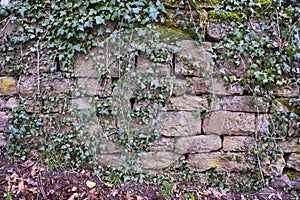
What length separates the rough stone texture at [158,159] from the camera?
2.72 m

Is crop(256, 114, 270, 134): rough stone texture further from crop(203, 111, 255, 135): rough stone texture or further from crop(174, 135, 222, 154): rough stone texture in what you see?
crop(174, 135, 222, 154): rough stone texture

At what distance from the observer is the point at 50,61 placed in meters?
2.62

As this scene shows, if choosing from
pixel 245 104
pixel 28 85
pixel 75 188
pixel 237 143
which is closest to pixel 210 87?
pixel 245 104

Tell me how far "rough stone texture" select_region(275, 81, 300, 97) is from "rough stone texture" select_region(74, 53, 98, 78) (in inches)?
68.9

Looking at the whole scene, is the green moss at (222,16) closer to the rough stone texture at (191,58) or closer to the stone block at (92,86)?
the rough stone texture at (191,58)

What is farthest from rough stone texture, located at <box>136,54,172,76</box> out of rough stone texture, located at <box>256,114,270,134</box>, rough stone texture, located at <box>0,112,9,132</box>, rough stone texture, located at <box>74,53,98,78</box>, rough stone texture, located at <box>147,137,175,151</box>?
rough stone texture, located at <box>0,112,9,132</box>

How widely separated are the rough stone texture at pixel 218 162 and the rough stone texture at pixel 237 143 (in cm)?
7

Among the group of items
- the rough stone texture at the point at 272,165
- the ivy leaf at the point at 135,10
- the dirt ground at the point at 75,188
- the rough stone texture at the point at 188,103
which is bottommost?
the dirt ground at the point at 75,188

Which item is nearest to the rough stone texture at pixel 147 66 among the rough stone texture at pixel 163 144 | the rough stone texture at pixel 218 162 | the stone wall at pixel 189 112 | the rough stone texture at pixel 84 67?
the stone wall at pixel 189 112

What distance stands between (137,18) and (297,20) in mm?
1516

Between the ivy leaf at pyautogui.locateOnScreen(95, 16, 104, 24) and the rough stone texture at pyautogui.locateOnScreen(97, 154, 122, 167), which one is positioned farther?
the rough stone texture at pyautogui.locateOnScreen(97, 154, 122, 167)

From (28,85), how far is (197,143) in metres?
1.70

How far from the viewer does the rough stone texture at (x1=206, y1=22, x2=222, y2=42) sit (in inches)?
103

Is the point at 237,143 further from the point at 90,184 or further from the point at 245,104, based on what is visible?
the point at 90,184
